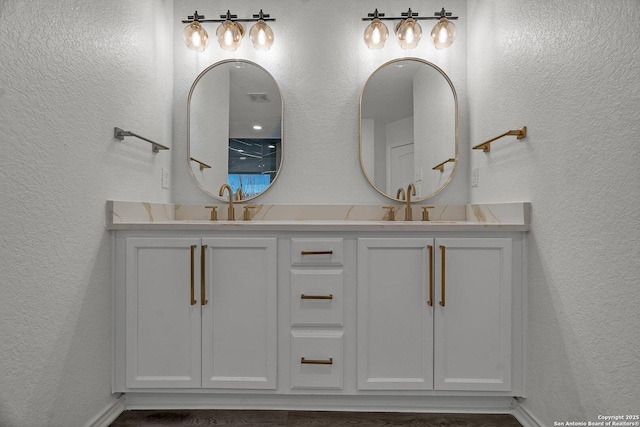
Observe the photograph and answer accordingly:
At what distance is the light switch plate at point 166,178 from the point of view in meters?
2.04

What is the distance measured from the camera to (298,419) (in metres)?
1.50

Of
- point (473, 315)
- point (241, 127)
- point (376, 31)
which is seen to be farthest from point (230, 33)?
point (473, 315)

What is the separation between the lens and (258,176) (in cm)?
214

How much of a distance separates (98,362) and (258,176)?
1230mm

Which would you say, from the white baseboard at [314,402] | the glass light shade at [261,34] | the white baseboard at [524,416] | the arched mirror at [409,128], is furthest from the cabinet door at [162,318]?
the white baseboard at [524,416]

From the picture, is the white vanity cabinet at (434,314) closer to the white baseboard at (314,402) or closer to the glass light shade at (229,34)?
the white baseboard at (314,402)

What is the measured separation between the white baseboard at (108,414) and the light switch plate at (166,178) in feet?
3.69

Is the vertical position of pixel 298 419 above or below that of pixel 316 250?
below

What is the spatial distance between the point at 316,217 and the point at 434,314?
0.91 m

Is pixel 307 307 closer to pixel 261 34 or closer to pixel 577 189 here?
pixel 577 189

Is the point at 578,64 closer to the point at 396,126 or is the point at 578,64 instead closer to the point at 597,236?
the point at 597,236

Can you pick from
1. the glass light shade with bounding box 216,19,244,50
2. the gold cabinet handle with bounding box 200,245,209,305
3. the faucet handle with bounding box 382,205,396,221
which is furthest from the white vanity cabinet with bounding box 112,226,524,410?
the glass light shade with bounding box 216,19,244,50

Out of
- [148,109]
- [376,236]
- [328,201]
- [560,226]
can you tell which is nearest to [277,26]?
[148,109]

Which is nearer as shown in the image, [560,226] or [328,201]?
[560,226]
